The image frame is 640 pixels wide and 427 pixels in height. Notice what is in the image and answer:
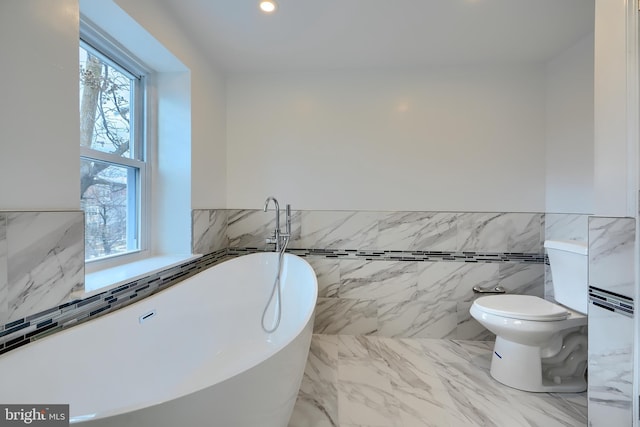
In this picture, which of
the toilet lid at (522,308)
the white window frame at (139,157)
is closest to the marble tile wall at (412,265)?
the toilet lid at (522,308)

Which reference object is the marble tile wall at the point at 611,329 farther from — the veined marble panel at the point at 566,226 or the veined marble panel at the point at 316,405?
the veined marble panel at the point at 316,405

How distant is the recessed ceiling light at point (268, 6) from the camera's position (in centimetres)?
152

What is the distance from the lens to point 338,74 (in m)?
2.26

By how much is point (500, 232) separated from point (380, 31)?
1.72m

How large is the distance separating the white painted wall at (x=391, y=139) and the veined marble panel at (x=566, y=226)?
147 millimetres

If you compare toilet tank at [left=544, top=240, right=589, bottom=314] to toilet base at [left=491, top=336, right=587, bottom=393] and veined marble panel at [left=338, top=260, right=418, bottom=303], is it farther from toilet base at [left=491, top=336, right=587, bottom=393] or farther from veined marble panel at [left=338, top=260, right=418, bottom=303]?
veined marble panel at [left=338, top=260, right=418, bottom=303]

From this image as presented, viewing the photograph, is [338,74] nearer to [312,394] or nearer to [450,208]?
[450,208]

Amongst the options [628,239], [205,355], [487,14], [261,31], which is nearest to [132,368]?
[205,355]

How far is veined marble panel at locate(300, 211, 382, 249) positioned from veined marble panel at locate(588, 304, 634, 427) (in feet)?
4.36

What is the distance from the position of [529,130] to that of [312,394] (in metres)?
2.42

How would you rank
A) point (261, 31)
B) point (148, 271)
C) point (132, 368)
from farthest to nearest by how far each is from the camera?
1. point (261, 31)
2. point (148, 271)
3. point (132, 368)

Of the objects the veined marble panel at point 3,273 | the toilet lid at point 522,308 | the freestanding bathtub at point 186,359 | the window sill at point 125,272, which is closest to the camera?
the freestanding bathtub at point 186,359

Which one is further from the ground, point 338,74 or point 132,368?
point 338,74

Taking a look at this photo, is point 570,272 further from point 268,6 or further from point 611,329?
point 268,6
